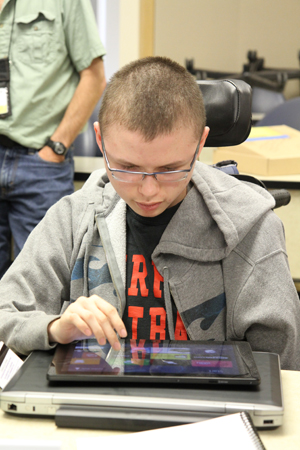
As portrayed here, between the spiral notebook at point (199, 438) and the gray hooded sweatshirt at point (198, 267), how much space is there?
12.6 inches

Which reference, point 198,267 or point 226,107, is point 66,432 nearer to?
point 198,267

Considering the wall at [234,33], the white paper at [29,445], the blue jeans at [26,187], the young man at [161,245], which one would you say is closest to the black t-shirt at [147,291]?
the young man at [161,245]

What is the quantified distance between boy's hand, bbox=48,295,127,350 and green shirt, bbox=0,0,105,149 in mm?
1218

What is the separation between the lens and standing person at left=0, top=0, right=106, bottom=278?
191cm

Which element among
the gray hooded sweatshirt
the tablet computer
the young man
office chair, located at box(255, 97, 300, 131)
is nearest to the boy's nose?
the young man

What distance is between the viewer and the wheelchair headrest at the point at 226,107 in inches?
47.1

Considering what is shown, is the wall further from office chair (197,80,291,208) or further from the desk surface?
the desk surface

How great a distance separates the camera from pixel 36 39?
1.92 m

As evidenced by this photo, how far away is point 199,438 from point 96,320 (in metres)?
0.22

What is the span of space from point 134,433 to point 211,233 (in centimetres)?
45

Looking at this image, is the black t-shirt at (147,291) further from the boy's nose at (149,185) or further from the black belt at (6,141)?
the black belt at (6,141)

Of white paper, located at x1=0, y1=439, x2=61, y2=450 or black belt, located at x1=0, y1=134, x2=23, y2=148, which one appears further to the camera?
black belt, located at x1=0, y1=134, x2=23, y2=148

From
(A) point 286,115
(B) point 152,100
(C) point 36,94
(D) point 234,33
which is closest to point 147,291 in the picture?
(B) point 152,100

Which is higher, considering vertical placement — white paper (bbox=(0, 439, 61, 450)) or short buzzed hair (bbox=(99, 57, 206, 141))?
short buzzed hair (bbox=(99, 57, 206, 141))
